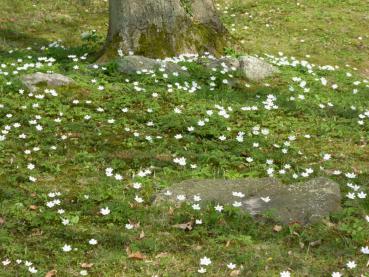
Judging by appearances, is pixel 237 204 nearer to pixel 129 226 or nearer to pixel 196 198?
pixel 196 198

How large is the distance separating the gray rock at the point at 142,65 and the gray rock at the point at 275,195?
544 cm

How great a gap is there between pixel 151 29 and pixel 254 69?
3020 mm

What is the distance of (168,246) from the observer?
20.5ft

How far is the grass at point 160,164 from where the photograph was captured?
19.8 ft

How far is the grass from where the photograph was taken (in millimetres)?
6023

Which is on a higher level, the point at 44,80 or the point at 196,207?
the point at 196,207

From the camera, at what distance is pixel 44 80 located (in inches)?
439

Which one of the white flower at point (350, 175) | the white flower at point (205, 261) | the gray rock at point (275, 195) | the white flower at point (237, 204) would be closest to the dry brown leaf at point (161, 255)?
the white flower at point (205, 261)

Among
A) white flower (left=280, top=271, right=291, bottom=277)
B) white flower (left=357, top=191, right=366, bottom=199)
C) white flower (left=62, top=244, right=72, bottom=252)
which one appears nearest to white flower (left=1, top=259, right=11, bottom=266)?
white flower (left=62, top=244, right=72, bottom=252)

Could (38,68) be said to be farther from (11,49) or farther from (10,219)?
(10,219)

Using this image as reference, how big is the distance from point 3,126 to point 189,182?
3.93m

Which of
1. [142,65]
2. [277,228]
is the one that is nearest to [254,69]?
[142,65]

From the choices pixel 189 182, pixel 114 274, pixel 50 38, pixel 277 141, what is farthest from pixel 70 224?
pixel 50 38

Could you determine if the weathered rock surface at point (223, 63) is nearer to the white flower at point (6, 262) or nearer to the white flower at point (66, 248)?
the white flower at point (66, 248)
